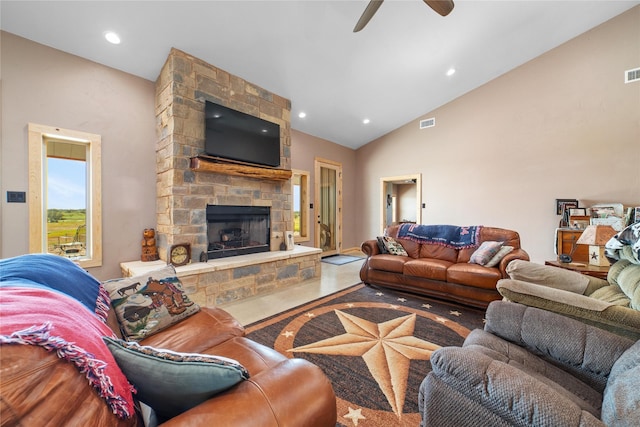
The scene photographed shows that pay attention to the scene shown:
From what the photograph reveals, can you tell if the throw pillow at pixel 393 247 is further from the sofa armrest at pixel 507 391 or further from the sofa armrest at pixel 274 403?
the sofa armrest at pixel 274 403

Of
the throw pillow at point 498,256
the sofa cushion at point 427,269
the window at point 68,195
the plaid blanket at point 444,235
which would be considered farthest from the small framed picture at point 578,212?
the window at point 68,195

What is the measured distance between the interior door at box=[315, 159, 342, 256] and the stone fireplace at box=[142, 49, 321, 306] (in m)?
2.26

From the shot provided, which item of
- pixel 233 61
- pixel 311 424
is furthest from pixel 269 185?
pixel 311 424

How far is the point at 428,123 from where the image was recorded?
5500 millimetres

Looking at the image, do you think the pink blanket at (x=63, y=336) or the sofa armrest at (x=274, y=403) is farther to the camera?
the sofa armrest at (x=274, y=403)

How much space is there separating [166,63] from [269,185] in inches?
79.2

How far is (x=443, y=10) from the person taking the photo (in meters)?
2.34

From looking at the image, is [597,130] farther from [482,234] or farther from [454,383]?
[454,383]

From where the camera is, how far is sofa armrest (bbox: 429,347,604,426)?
0.74m

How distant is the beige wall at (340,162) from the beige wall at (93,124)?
275cm

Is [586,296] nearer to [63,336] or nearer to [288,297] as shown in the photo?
[63,336]

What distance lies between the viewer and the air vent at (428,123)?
17.8ft

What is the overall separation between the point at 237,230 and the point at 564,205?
17.1ft

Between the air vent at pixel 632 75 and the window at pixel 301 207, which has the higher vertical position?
the air vent at pixel 632 75
